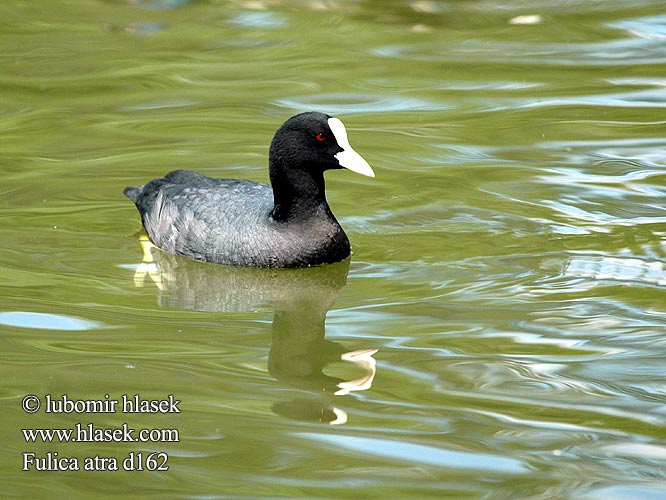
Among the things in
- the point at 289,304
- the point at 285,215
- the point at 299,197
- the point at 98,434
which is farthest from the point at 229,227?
the point at 98,434

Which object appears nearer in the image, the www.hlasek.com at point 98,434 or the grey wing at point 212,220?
the www.hlasek.com at point 98,434

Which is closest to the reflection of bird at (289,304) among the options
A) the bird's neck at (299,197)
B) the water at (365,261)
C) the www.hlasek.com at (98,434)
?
the water at (365,261)

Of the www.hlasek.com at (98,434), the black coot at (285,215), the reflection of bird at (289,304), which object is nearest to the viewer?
the www.hlasek.com at (98,434)

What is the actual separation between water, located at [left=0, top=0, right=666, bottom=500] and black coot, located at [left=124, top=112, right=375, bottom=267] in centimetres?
13

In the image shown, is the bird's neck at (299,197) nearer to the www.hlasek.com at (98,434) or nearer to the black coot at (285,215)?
the black coot at (285,215)

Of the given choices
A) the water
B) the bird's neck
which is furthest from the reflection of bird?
the bird's neck

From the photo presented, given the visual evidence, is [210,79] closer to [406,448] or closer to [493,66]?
[493,66]

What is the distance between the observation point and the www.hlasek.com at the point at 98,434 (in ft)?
15.1

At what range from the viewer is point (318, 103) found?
Result: 9.56m

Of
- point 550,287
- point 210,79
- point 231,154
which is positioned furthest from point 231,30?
point 550,287

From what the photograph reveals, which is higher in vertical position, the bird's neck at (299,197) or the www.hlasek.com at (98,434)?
the bird's neck at (299,197)

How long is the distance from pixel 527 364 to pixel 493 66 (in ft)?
17.4

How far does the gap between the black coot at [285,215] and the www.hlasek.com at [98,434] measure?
1.80m

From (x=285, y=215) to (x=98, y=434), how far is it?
2.33 m
